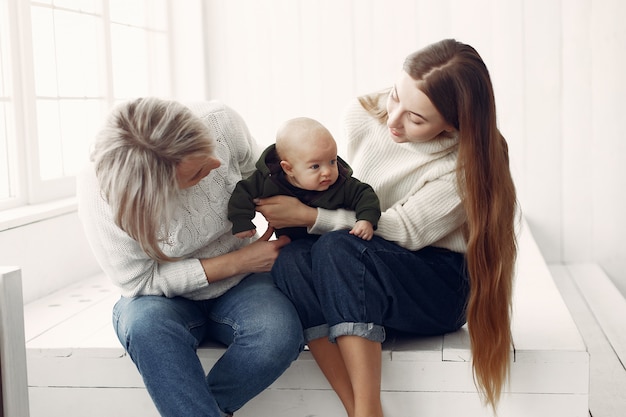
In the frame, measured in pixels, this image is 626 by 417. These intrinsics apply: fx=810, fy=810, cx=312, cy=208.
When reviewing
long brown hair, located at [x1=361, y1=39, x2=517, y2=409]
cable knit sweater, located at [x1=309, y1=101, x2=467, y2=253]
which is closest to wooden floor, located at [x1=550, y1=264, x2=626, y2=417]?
long brown hair, located at [x1=361, y1=39, x2=517, y2=409]

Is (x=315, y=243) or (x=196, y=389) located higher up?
(x=315, y=243)

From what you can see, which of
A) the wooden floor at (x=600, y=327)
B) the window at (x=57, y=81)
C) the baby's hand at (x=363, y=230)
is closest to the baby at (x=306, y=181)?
the baby's hand at (x=363, y=230)

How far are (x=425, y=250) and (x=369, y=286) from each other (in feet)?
0.68

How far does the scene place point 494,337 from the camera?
184 cm

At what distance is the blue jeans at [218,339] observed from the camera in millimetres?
1686

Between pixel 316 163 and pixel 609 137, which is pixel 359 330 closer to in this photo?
pixel 316 163

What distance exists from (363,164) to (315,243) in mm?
290

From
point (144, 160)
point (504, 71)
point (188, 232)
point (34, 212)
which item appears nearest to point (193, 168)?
point (144, 160)

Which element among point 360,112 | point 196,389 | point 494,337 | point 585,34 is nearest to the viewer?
point 196,389

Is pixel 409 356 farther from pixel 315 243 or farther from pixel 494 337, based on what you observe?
pixel 315 243

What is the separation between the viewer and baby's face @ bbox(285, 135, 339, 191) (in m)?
1.86

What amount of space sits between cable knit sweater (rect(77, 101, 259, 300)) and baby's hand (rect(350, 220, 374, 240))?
0.34 meters

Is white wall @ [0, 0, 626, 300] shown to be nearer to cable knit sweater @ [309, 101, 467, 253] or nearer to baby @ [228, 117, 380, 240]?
cable knit sweater @ [309, 101, 467, 253]

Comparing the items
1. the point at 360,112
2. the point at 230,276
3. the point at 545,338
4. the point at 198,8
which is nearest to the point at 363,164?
the point at 360,112
